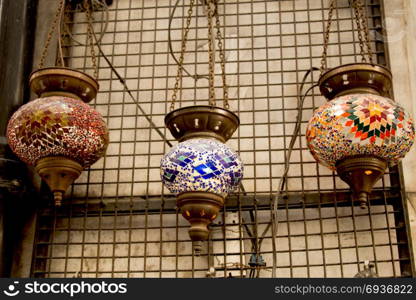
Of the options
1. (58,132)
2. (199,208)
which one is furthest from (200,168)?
(58,132)

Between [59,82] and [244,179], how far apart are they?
86 cm

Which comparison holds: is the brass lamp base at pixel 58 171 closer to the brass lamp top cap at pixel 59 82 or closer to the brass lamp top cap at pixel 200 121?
the brass lamp top cap at pixel 59 82

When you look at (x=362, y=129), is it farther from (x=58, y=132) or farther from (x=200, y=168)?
(x=58, y=132)

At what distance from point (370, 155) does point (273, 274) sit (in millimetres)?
641

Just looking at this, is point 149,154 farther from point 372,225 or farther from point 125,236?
point 372,225

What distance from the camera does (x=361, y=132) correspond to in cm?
222

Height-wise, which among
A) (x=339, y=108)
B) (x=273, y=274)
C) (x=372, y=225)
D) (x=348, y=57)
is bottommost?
(x=273, y=274)

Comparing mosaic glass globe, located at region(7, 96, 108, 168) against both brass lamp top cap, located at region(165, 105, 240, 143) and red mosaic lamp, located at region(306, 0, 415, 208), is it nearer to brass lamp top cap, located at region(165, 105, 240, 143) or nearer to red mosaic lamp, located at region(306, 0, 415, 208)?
brass lamp top cap, located at region(165, 105, 240, 143)

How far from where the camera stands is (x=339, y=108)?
2.28 m

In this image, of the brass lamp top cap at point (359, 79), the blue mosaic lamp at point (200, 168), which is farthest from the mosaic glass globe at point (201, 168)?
the brass lamp top cap at point (359, 79)

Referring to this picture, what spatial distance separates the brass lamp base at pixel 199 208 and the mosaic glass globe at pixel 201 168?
17mm

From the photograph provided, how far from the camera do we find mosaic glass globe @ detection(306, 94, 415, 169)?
7.29 feet

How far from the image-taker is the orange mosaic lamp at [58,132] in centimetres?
233

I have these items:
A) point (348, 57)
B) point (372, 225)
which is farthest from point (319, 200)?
point (348, 57)
